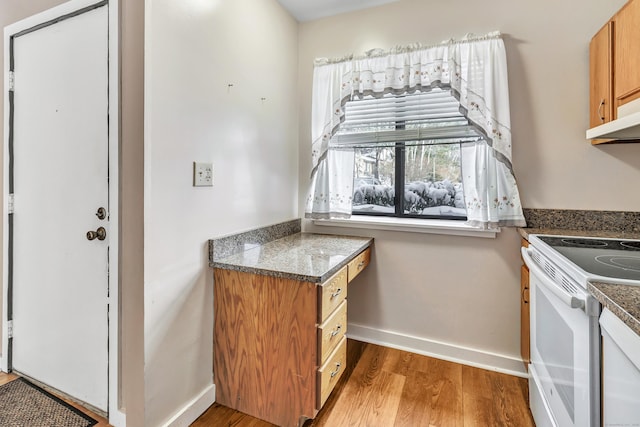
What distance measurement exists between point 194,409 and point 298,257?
0.90 metres

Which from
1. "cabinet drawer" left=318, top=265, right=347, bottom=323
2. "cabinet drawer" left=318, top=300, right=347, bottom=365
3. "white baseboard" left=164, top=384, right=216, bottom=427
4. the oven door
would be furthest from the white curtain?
"white baseboard" left=164, top=384, right=216, bottom=427

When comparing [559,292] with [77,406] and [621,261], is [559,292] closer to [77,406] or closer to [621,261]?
[621,261]

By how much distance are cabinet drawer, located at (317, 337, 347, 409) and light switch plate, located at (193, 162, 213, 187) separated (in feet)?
3.47

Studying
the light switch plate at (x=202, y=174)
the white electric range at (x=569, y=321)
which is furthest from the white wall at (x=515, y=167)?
the light switch plate at (x=202, y=174)

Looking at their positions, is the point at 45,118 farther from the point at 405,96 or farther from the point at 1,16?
the point at 405,96

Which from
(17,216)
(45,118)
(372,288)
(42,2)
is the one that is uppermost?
(42,2)

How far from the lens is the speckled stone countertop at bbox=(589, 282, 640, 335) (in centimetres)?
66

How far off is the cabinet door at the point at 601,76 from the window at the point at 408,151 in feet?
1.97

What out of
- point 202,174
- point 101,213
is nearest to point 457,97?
point 202,174

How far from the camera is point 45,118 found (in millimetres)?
1647

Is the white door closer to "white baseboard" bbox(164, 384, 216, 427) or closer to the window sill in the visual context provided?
"white baseboard" bbox(164, 384, 216, 427)

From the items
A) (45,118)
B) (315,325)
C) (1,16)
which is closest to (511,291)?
(315,325)

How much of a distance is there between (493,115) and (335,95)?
105 centimetres

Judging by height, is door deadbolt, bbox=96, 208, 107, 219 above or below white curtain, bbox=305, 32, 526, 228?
below
